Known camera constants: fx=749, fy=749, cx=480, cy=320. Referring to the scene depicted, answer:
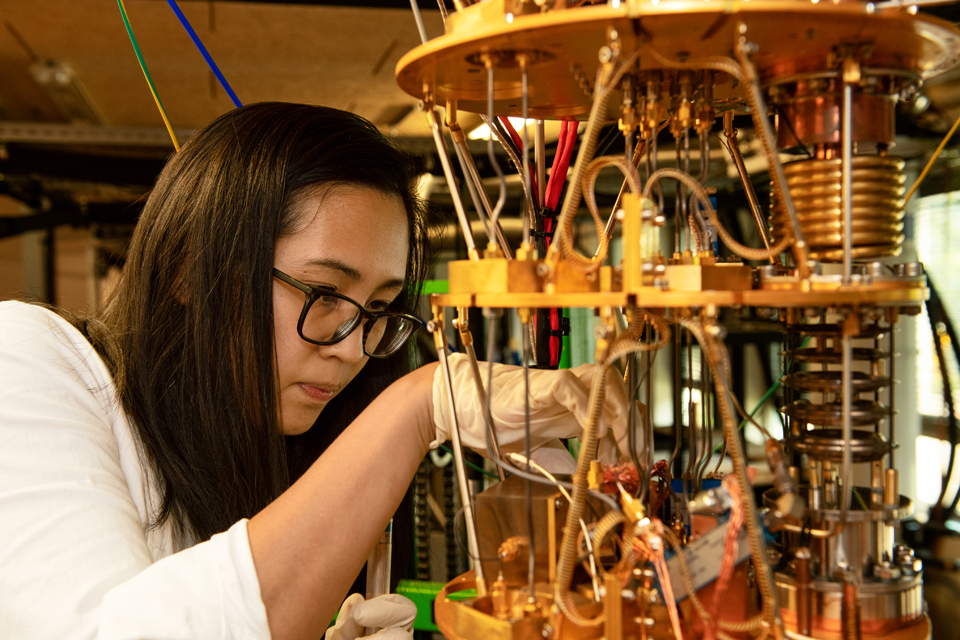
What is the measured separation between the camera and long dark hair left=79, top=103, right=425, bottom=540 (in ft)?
3.63

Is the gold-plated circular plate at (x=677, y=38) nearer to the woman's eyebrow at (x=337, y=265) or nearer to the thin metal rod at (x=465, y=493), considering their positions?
the thin metal rod at (x=465, y=493)

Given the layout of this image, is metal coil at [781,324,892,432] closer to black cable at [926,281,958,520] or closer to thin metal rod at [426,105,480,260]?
thin metal rod at [426,105,480,260]

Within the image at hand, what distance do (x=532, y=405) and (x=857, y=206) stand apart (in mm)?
349

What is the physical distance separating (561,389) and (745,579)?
0.23 metres

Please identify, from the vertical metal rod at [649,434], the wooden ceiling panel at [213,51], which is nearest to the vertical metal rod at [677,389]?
the vertical metal rod at [649,434]

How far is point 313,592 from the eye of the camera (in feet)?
2.51

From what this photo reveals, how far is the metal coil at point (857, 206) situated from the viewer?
0.55m

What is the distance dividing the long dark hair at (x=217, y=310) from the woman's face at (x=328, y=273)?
21 millimetres

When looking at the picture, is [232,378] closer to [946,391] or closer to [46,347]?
[46,347]

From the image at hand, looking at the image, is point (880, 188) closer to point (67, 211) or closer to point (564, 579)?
point (564, 579)

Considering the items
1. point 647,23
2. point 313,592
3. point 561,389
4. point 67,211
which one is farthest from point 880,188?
point 67,211

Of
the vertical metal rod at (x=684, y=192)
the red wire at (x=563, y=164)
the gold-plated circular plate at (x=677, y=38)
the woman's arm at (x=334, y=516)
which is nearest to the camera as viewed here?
the gold-plated circular plate at (x=677, y=38)

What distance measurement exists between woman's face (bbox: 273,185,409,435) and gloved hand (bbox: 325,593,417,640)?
31cm

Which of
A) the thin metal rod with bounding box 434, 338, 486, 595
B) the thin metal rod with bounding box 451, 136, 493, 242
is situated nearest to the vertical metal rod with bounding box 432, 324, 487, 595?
the thin metal rod with bounding box 434, 338, 486, 595
